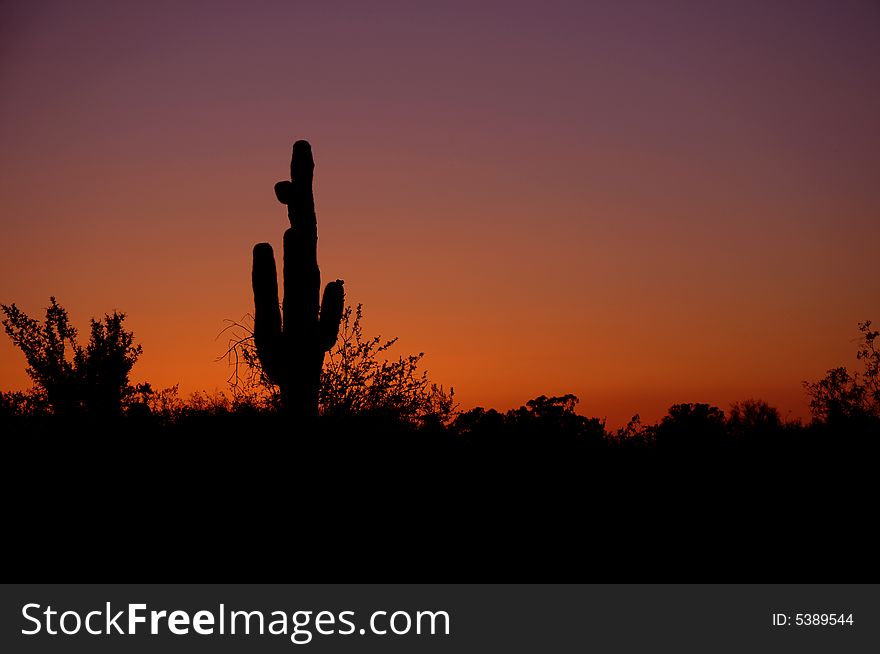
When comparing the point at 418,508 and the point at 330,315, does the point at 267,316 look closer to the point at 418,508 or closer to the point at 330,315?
the point at 330,315

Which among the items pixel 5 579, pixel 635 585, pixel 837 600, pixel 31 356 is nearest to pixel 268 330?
pixel 5 579

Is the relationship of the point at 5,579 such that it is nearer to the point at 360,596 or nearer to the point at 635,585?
the point at 360,596

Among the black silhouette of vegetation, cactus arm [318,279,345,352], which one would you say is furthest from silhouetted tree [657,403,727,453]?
cactus arm [318,279,345,352]

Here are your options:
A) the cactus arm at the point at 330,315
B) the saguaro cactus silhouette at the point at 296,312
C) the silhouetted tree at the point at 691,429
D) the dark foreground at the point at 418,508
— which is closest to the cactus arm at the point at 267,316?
the saguaro cactus silhouette at the point at 296,312

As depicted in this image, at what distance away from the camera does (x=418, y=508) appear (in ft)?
52.2

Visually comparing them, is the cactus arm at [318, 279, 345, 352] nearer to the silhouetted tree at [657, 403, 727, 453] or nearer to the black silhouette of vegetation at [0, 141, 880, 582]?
the black silhouette of vegetation at [0, 141, 880, 582]

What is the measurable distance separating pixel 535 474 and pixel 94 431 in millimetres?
9150

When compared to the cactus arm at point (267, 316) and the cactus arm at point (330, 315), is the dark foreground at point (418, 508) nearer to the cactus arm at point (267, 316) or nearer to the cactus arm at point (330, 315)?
the cactus arm at point (267, 316)

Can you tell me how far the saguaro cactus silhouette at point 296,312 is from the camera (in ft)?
60.7

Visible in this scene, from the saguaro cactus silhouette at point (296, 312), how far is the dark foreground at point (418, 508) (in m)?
0.84

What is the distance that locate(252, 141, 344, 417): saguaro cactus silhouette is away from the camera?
60.7ft

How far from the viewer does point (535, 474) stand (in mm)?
17859

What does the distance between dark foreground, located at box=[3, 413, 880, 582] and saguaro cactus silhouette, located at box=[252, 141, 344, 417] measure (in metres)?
0.84

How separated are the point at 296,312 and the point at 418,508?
4.93 m
